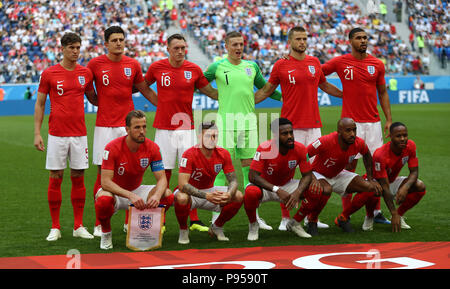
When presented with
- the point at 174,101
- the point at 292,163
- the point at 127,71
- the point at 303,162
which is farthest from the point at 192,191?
the point at 127,71

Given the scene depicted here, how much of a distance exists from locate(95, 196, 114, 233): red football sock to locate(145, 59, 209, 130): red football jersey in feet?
5.41

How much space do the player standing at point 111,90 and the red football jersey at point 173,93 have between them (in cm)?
39

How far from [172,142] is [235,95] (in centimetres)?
102

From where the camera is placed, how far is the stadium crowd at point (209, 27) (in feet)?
114

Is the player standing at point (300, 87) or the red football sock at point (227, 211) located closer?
the red football sock at point (227, 211)

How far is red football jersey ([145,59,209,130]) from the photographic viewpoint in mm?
7984

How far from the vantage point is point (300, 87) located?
8.10m

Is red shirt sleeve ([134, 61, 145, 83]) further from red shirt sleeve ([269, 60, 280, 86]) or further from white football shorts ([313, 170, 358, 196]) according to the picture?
white football shorts ([313, 170, 358, 196])

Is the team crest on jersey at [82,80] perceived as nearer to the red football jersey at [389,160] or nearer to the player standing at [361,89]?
the player standing at [361,89]

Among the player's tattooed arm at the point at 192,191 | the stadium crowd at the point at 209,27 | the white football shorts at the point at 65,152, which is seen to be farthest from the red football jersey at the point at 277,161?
the stadium crowd at the point at 209,27

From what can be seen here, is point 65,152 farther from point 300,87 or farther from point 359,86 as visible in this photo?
point 359,86

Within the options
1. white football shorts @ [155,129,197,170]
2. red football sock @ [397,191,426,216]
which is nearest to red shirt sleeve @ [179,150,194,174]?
white football shorts @ [155,129,197,170]

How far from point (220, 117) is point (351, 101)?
1.75m

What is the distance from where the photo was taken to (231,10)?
1567 inches
